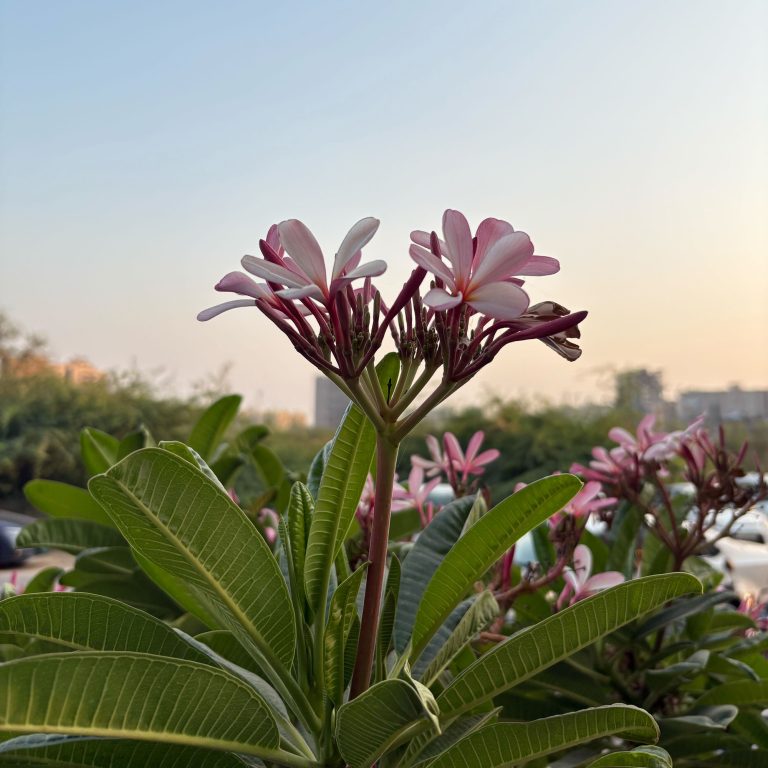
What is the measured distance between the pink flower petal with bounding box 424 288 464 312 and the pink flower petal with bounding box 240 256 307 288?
0.08 metres

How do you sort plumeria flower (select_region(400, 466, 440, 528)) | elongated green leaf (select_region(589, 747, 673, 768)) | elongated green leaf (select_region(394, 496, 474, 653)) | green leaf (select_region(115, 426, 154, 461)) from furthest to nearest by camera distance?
green leaf (select_region(115, 426, 154, 461)) → plumeria flower (select_region(400, 466, 440, 528)) → elongated green leaf (select_region(394, 496, 474, 653)) → elongated green leaf (select_region(589, 747, 673, 768))

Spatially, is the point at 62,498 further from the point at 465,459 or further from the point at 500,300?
the point at 500,300

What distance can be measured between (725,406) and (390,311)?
13.5m

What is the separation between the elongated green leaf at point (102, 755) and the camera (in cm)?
44

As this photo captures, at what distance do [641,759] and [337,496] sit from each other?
245 mm

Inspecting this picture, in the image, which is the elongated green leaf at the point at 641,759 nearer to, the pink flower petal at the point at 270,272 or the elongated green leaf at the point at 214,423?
the pink flower petal at the point at 270,272

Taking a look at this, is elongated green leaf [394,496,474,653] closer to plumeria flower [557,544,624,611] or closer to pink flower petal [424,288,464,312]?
plumeria flower [557,544,624,611]

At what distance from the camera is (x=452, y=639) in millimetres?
528

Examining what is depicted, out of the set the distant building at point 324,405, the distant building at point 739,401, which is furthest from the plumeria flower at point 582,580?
the distant building at point 324,405

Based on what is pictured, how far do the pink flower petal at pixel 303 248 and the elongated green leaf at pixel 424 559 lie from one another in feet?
0.87

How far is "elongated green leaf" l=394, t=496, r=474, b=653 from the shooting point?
0.59 meters

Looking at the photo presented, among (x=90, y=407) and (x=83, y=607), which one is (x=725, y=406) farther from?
(x=83, y=607)

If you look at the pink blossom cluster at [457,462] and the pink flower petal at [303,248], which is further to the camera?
the pink blossom cluster at [457,462]

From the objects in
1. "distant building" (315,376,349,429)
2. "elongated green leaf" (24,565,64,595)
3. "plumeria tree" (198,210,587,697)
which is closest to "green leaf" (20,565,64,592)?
"elongated green leaf" (24,565,64,595)
